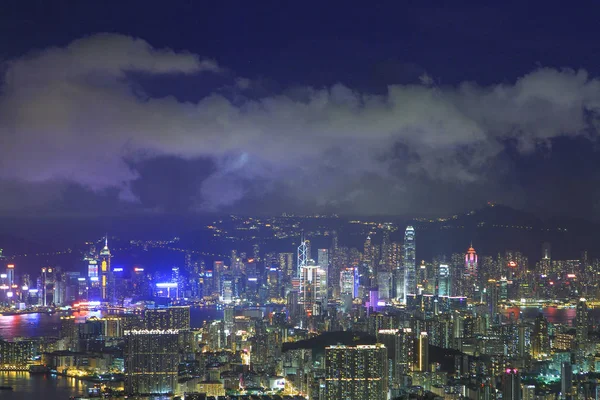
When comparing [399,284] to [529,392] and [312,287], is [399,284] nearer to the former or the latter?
[312,287]

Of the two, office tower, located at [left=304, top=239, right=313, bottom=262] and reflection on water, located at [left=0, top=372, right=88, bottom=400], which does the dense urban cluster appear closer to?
office tower, located at [left=304, top=239, right=313, bottom=262]

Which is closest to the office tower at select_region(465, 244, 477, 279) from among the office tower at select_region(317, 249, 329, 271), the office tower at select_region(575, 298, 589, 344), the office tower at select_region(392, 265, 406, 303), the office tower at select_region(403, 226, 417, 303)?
the office tower at select_region(403, 226, 417, 303)

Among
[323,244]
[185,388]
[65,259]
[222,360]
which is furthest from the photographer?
[65,259]

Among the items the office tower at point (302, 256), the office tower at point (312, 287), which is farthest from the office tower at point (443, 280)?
the office tower at point (302, 256)

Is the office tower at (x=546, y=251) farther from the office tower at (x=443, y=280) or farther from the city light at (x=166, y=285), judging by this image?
the city light at (x=166, y=285)

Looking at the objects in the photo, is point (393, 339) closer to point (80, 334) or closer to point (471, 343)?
point (471, 343)

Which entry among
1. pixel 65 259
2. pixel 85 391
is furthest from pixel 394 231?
pixel 65 259
